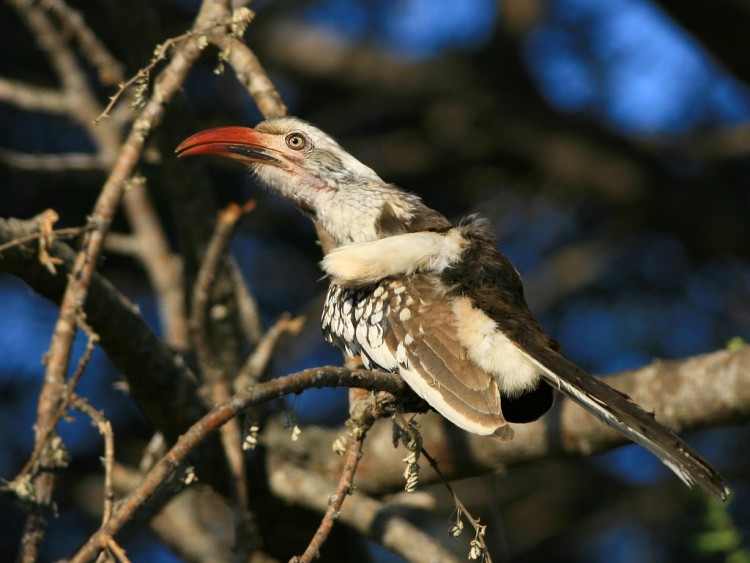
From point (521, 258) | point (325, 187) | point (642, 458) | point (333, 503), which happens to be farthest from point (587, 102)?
point (333, 503)

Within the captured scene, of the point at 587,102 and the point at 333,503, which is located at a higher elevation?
the point at 587,102

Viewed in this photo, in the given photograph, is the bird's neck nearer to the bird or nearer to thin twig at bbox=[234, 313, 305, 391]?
the bird

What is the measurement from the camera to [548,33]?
311 inches

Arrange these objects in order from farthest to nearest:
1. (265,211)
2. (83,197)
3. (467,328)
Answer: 1. (265,211)
2. (83,197)
3. (467,328)

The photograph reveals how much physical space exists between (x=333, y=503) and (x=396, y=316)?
864 millimetres

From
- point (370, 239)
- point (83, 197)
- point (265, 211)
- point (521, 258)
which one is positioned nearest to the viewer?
point (370, 239)

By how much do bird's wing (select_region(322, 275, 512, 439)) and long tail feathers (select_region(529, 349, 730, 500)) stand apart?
0.18 m

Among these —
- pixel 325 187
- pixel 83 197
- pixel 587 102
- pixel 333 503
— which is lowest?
pixel 333 503

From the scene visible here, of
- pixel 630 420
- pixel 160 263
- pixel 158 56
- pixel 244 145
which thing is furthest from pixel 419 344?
pixel 160 263

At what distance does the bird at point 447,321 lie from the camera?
9.01 feet

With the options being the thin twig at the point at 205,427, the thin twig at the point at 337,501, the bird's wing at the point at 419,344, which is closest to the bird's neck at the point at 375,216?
the bird's wing at the point at 419,344

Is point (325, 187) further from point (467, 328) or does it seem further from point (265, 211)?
point (265, 211)

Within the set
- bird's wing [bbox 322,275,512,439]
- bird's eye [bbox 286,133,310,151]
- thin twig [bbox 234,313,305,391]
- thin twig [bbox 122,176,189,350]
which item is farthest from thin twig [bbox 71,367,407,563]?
thin twig [bbox 122,176,189,350]

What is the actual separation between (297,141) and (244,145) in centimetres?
21
